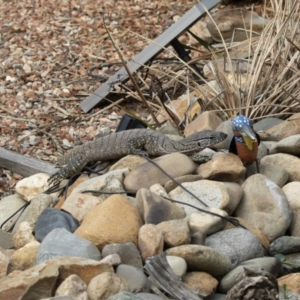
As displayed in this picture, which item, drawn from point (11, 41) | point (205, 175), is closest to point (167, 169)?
point (205, 175)

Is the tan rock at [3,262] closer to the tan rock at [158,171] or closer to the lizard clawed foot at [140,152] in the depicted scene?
the tan rock at [158,171]

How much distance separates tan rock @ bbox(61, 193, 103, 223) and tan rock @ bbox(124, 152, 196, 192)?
0.25 meters

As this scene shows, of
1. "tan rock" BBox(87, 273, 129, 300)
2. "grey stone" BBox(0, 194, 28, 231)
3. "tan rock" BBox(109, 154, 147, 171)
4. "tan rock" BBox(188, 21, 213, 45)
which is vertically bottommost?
"tan rock" BBox(188, 21, 213, 45)

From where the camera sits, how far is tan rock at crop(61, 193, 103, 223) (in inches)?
162

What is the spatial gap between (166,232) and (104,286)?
25.3 inches

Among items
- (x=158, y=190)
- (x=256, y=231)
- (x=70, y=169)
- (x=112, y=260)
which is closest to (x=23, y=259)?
(x=112, y=260)

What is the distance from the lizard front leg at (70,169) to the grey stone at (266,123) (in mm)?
1144

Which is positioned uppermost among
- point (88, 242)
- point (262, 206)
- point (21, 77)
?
point (88, 242)

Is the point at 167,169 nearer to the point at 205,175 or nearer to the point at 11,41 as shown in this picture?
the point at 205,175

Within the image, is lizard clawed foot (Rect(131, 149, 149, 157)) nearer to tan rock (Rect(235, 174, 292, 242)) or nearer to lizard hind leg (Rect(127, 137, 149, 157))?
lizard hind leg (Rect(127, 137, 149, 157))

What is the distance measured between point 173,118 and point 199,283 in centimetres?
219

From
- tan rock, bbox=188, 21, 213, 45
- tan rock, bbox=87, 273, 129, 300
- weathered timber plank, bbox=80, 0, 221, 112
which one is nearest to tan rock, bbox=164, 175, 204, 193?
tan rock, bbox=87, 273, 129, 300

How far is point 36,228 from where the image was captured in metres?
3.93

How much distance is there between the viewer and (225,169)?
4.27 m
